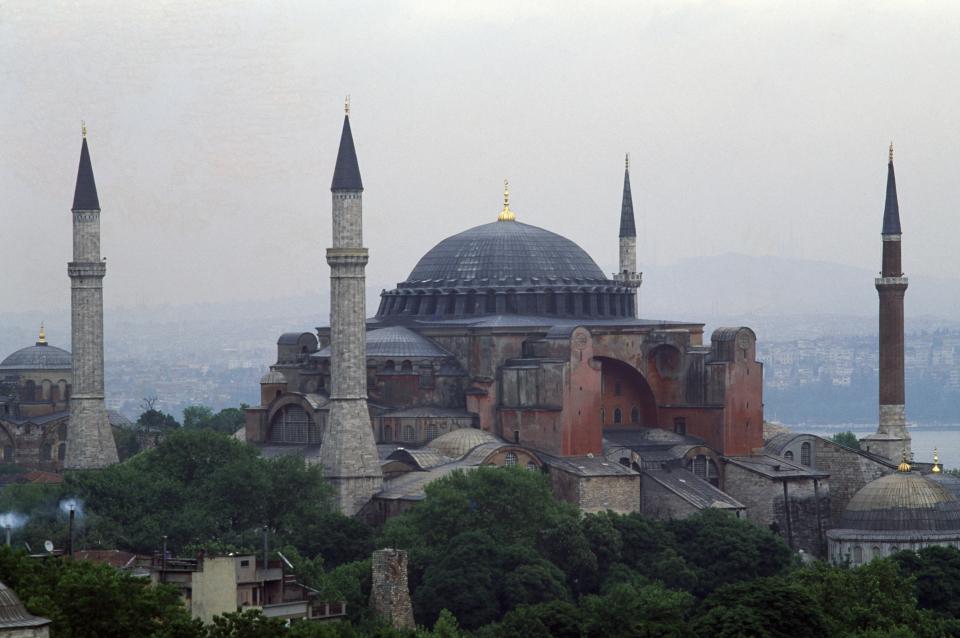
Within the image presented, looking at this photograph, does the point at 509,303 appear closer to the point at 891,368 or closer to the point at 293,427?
the point at 293,427

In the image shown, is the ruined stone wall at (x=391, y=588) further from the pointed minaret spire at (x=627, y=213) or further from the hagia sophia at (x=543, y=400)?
the pointed minaret spire at (x=627, y=213)

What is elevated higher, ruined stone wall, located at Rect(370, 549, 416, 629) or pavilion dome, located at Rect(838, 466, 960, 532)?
Result: pavilion dome, located at Rect(838, 466, 960, 532)

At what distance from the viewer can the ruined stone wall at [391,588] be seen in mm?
45562

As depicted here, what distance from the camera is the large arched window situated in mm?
58906

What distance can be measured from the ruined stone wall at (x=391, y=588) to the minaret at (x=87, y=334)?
55.8ft

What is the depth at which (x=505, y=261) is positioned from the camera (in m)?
62.9

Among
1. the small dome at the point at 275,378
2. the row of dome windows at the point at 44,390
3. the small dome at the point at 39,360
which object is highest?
the small dome at the point at 39,360

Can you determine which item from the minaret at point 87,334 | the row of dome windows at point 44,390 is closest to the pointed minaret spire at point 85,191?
the minaret at point 87,334

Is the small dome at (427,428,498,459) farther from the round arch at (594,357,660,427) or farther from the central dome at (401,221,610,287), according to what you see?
the central dome at (401,221,610,287)

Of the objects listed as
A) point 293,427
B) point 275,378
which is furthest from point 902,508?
point 275,378

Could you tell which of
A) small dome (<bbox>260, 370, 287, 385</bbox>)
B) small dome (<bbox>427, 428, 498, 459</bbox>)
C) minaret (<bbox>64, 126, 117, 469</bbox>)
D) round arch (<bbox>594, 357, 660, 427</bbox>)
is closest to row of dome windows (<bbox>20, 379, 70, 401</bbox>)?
minaret (<bbox>64, 126, 117, 469</bbox>)

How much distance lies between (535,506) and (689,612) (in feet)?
20.5

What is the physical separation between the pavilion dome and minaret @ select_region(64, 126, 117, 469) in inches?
732

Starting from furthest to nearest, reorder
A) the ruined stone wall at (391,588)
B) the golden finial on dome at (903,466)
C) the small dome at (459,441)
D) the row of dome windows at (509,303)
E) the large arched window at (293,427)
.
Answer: the row of dome windows at (509,303) < the large arched window at (293,427) < the golden finial on dome at (903,466) < the small dome at (459,441) < the ruined stone wall at (391,588)
